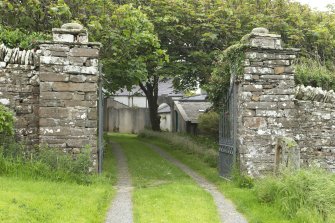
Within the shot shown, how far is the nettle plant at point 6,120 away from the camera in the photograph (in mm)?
8518

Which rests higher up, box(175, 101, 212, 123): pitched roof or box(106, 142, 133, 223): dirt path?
box(175, 101, 212, 123): pitched roof

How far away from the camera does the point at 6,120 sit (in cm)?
867

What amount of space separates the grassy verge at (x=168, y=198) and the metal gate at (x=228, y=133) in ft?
3.12

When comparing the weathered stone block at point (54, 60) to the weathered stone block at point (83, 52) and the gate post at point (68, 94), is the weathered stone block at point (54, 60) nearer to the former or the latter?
the gate post at point (68, 94)

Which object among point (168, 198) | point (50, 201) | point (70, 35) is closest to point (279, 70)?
point (168, 198)

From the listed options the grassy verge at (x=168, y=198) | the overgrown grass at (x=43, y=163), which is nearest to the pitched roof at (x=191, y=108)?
the grassy verge at (x=168, y=198)

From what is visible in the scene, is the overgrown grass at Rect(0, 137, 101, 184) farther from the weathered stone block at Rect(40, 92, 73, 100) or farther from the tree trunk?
the tree trunk

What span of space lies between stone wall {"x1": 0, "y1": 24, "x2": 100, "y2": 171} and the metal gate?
3.16 meters

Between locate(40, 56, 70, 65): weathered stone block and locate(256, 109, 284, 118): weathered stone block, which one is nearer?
locate(40, 56, 70, 65): weathered stone block

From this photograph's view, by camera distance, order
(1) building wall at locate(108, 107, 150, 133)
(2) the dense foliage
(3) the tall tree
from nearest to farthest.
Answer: (3) the tall tree → (2) the dense foliage → (1) building wall at locate(108, 107, 150, 133)

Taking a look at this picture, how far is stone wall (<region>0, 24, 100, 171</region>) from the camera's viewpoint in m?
9.29

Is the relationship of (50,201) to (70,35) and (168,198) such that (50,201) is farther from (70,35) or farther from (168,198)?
(70,35)

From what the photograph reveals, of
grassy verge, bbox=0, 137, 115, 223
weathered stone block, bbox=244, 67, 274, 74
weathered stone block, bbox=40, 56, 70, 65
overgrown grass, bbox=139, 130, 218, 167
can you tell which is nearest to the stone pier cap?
weathered stone block, bbox=40, 56, 70, 65

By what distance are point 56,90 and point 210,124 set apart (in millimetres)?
10612
